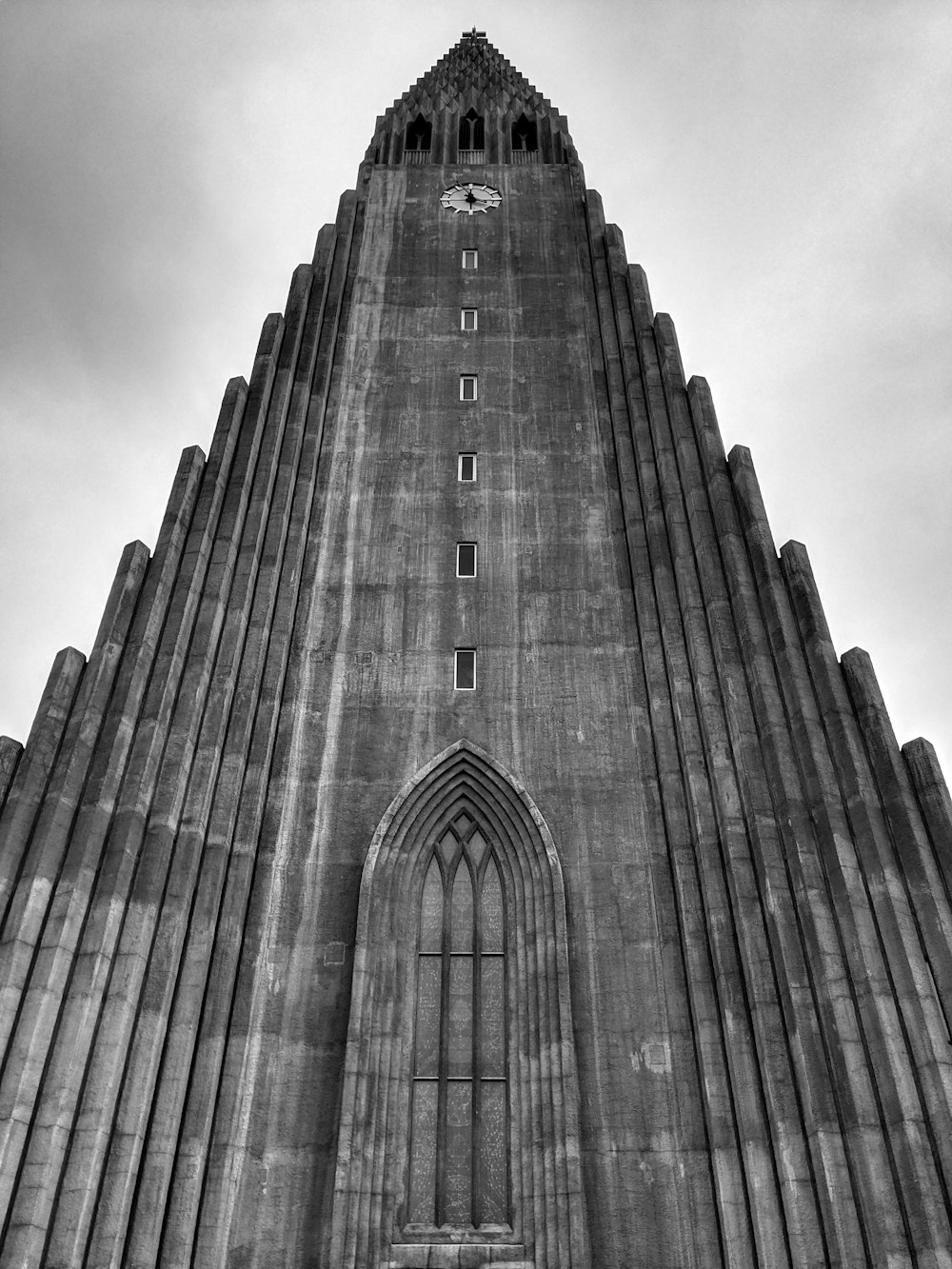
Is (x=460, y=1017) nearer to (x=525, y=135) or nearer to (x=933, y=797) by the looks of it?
(x=933, y=797)

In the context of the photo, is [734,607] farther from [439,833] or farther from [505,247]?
[505,247]

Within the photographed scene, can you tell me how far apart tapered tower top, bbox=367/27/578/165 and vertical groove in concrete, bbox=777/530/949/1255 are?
82.4ft

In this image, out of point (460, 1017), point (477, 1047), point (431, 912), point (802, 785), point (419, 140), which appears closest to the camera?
point (477, 1047)

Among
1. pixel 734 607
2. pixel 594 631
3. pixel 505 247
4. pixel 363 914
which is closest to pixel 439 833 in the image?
pixel 363 914

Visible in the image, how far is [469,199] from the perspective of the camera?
132ft

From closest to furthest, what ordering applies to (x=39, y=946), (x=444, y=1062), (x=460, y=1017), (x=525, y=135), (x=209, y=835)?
(x=39, y=946), (x=444, y=1062), (x=460, y=1017), (x=209, y=835), (x=525, y=135)

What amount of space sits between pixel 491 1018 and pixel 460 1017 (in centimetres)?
59

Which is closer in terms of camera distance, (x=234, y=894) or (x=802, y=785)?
(x=234, y=894)

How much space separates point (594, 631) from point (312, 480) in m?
8.36

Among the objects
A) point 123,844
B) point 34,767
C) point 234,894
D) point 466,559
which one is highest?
point 466,559

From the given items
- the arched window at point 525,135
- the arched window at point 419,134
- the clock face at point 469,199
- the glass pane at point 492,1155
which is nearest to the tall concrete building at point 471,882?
the glass pane at point 492,1155

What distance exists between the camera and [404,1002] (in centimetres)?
2236

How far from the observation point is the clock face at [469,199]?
1574 inches

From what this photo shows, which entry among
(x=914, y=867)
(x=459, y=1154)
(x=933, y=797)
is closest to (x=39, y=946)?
(x=459, y=1154)
